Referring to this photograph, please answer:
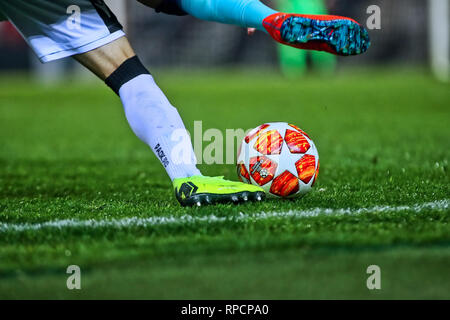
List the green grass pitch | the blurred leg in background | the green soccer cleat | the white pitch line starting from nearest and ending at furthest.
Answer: the green grass pitch
the white pitch line
the green soccer cleat
the blurred leg in background

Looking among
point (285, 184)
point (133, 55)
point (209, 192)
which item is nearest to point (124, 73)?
point (133, 55)

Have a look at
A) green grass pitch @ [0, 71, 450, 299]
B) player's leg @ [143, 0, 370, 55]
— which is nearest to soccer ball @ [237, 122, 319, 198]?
green grass pitch @ [0, 71, 450, 299]

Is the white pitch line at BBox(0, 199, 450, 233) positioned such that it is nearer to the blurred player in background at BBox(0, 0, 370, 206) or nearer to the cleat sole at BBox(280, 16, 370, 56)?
the blurred player in background at BBox(0, 0, 370, 206)

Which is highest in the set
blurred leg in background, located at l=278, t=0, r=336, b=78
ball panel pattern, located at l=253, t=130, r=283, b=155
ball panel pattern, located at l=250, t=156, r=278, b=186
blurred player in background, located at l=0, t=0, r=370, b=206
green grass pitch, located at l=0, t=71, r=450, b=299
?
blurred leg in background, located at l=278, t=0, r=336, b=78

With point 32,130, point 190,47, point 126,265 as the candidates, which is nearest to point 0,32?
point 190,47

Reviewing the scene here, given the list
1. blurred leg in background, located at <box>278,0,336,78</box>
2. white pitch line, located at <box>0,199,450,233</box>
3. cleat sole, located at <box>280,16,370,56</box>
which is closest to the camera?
white pitch line, located at <box>0,199,450,233</box>

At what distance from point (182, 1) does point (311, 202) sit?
116cm

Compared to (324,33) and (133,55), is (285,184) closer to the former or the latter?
(324,33)

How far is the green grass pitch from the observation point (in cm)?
230

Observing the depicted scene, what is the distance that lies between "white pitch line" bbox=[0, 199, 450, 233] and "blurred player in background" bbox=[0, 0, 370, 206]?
0.26 meters

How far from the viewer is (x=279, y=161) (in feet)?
11.8

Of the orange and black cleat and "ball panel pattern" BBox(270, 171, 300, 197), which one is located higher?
the orange and black cleat

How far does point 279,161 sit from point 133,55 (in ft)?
2.86

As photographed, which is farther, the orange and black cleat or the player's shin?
the player's shin
